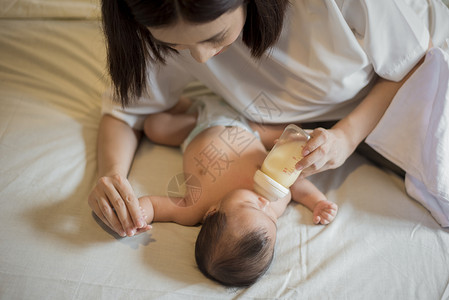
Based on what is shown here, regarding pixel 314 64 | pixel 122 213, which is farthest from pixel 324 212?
pixel 122 213

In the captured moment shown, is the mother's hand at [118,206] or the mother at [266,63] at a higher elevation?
the mother at [266,63]

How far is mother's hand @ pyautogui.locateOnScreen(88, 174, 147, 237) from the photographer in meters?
0.85

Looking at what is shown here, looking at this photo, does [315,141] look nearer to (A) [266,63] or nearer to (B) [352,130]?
(B) [352,130]

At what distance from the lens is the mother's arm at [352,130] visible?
86cm

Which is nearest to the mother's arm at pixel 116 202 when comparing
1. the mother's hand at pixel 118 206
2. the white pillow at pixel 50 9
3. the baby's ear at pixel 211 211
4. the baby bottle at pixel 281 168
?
the mother's hand at pixel 118 206

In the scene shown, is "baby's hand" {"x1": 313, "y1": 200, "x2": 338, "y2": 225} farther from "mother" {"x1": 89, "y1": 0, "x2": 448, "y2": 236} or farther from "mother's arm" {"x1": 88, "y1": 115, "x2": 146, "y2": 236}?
"mother's arm" {"x1": 88, "y1": 115, "x2": 146, "y2": 236}

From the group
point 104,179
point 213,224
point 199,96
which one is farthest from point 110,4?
point 199,96

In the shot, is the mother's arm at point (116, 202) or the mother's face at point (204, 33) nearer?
the mother's face at point (204, 33)

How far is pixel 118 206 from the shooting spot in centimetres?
85

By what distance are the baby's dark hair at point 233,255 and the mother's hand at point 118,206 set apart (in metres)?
0.16

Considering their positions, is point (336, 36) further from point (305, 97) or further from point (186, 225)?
point (186, 225)

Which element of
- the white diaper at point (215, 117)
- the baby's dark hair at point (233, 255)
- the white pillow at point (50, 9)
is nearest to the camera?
the baby's dark hair at point (233, 255)

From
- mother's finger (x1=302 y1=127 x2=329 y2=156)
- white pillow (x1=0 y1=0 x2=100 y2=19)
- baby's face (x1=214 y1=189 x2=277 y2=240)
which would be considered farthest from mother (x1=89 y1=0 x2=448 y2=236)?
white pillow (x1=0 y1=0 x2=100 y2=19)

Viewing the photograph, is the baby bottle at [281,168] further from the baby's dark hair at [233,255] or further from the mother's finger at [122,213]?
the mother's finger at [122,213]
